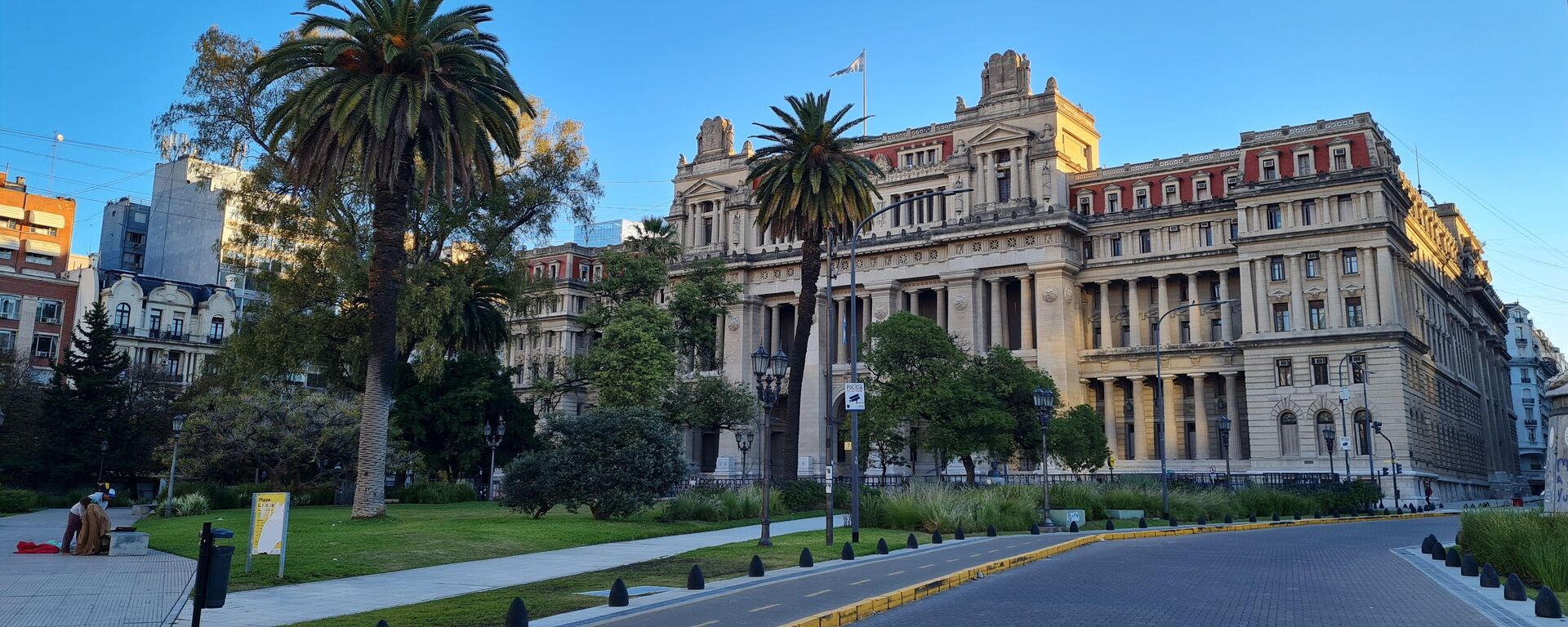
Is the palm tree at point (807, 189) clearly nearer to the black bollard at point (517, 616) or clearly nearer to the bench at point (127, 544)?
the bench at point (127, 544)

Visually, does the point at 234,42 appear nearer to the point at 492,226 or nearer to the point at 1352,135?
the point at 492,226

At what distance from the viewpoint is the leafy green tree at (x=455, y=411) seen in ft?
182

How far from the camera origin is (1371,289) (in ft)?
210

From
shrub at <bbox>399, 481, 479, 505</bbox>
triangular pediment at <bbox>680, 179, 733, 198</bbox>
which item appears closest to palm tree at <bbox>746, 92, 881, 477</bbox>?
shrub at <bbox>399, 481, 479, 505</bbox>

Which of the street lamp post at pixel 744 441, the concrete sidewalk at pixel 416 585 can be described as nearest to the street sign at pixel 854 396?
the concrete sidewalk at pixel 416 585

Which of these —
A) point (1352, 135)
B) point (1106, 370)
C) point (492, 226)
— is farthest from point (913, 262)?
point (492, 226)

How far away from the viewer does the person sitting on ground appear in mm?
23578

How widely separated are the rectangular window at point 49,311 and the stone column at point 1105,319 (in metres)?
77.1

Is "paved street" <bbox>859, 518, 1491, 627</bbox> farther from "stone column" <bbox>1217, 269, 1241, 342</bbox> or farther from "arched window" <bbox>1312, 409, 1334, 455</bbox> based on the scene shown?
"stone column" <bbox>1217, 269, 1241, 342</bbox>

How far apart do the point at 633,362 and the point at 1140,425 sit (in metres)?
35.0

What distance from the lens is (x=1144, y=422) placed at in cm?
7325

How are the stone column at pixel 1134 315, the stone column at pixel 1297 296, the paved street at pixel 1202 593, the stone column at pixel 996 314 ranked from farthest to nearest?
the stone column at pixel 1134 315, the stone column at pixel 996 314, the stone column at pixel 1297 296, the paved street at pixel 1202 593

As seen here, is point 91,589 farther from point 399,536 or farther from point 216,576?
point 399,536

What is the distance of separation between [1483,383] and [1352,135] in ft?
138
